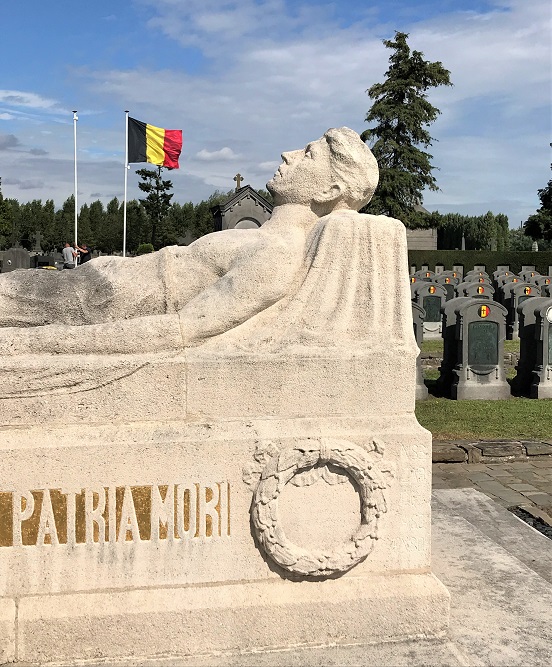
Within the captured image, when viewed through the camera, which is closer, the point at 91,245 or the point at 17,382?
the point at 17,382

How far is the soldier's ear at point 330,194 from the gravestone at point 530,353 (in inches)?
290

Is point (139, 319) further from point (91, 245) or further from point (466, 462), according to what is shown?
point (91, 245)

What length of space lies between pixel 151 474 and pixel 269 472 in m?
0.51

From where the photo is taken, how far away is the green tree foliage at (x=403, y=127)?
1388 inches

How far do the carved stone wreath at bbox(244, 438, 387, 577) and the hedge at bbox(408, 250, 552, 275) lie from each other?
1315 inches

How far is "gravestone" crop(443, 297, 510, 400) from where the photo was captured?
10.0m

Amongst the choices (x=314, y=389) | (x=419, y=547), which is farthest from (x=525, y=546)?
(x=314, y=389)

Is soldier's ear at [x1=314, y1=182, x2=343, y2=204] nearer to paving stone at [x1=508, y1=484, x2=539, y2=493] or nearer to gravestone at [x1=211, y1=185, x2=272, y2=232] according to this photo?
paving stone at [x1=508, y1=484, x2=539, y2=493]

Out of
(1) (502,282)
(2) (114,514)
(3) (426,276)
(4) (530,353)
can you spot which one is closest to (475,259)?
(1) (502,282)

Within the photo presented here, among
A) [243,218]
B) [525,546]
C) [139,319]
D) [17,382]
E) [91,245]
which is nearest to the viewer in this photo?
[17,382]

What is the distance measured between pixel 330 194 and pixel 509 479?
3892 mm

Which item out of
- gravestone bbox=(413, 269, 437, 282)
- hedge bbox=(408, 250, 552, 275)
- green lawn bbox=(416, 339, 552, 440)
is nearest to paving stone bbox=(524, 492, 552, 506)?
green lawn bbox=(416, 339, 552, 440)

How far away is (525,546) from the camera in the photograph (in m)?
4.32

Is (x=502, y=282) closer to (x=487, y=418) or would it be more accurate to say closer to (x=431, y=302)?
(x=431, y=302)
